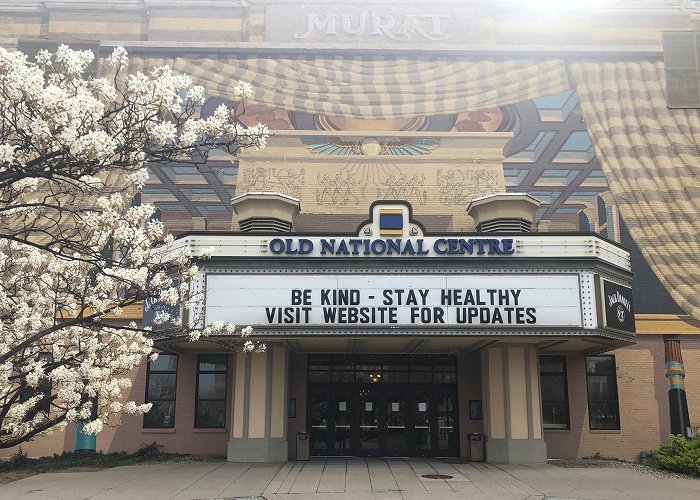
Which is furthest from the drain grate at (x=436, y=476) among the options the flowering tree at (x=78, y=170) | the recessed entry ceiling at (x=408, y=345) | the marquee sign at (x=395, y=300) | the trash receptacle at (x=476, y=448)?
the flowering tree at (x=78, y=170)

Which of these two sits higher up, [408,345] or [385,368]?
[408,345]

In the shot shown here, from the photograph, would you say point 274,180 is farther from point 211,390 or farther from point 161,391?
point 161,391

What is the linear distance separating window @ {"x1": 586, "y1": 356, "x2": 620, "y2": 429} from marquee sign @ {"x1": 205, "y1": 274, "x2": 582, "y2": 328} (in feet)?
18.4

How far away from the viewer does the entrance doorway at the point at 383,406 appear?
2175cm

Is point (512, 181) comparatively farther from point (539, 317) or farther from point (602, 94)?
point (539, 317)

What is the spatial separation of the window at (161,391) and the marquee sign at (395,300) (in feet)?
18.4

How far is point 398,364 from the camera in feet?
73.6

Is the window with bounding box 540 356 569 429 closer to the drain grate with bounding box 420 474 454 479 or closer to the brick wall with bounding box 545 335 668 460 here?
the brick wall with bounding box 545 335 668 460

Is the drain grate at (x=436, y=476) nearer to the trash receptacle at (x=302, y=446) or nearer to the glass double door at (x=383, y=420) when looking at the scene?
the glass double door at (x=383, y=420)

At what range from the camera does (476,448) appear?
20406mm

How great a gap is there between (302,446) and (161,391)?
17.8ft

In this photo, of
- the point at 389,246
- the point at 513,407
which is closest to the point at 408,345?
the point at 513,407

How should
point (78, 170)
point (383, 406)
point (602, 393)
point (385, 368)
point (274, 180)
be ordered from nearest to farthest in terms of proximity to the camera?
point (78, 170) < point (383, 406) < point (602, 393) < point (385, 368) < point (274, 180)

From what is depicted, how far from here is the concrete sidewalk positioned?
1451cm
